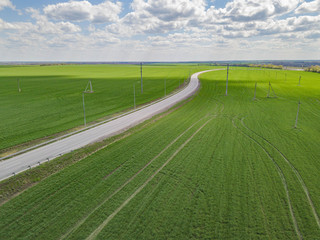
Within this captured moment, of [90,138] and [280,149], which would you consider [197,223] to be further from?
[90,138]

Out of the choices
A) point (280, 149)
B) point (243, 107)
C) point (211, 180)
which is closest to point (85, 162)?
point (211, 180)

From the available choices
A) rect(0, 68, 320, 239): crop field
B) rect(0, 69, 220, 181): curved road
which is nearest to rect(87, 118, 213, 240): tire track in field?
rect(0, 68, 320, 239): crop field

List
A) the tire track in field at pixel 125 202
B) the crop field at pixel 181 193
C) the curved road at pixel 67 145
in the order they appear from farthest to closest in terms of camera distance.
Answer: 1. the curved road at pixel 67 145
2. the crop field at pixel 181 193
3. the tire track in field at pixel 125 202

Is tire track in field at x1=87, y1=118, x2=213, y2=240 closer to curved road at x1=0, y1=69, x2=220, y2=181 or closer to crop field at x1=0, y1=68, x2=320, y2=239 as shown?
crop field at x1=0, y1=68, x2=320, y2=239

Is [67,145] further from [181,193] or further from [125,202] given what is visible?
[181,193]

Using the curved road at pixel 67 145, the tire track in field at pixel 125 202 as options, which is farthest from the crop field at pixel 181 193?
the curved road at pixel 67 145

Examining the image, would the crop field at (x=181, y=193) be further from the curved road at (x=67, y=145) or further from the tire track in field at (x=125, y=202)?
the curved road at (x=67, y=145)

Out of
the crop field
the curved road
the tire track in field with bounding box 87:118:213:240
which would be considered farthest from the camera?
the curved road

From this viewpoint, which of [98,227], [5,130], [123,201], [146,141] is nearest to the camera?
[98,227]

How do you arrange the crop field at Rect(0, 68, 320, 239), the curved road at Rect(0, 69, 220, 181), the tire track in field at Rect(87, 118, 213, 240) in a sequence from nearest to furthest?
the tire track in field at Rect(87, 118, 213, 240) < the crop field at Rect(0, 68, 320, 239) < the curved road at Rect(0, 69, 220, 181)
